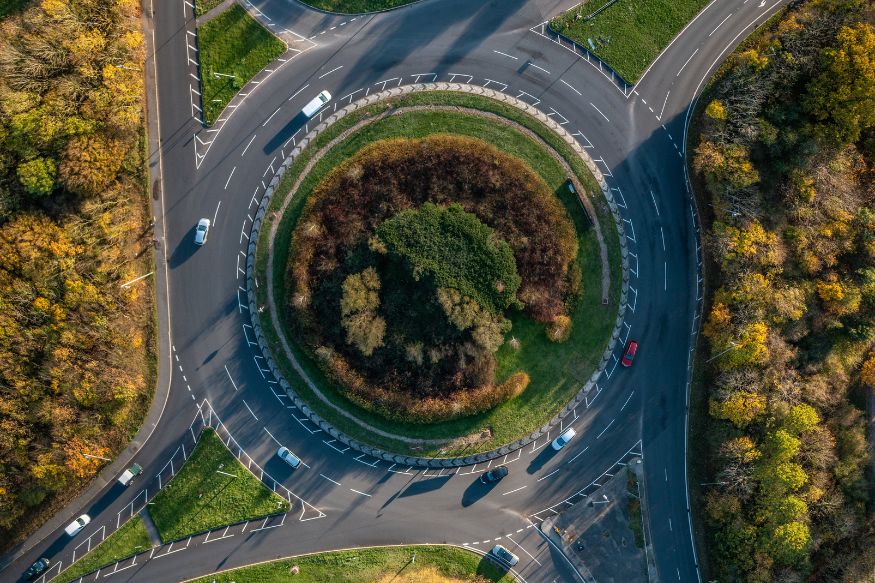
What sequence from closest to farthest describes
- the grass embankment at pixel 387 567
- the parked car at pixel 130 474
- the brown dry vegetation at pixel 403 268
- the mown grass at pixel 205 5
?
the brown dry vegetation at pixel 403 268 → the parked car at pixel 130 474 → the grass embankment at pixel 387 567 → the mown grass at pixel 205 5

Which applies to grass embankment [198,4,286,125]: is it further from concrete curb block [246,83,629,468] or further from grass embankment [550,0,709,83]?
grass embankment [550,0,709,83]

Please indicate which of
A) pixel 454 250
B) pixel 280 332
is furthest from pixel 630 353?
pixel 280 332

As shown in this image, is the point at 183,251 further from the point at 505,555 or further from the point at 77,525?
the point at 505,555

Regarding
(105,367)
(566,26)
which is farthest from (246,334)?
(566,26)

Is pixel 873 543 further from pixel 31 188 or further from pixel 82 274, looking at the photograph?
pixel 31 188

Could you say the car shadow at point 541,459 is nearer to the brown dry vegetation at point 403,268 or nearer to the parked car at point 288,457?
the brown dry vegetation at point 403,268

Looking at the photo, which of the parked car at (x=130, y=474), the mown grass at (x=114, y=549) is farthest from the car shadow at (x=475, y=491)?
the parked car at (x=130, y=474)

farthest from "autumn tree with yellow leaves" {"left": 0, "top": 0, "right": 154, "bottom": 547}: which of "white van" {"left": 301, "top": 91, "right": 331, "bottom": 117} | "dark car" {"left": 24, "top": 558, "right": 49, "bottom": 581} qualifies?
"white van" {"left": 301, "top": 91, "right": 331, "bottom": 117}
